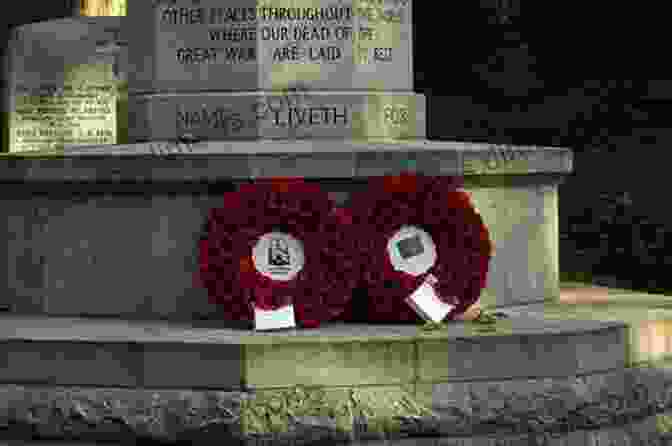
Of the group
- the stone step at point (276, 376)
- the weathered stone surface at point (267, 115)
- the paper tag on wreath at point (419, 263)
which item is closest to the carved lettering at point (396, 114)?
the weathered stone surface at point (267, 115)

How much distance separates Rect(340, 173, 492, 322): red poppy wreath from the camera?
8.02 meters

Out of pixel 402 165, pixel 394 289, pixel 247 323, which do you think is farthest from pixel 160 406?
pixel 402 165

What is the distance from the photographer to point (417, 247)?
806cm

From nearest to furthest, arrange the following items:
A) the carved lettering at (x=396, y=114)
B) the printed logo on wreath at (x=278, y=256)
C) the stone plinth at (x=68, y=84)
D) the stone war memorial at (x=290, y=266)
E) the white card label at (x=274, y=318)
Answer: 1. the stone war memorial at (x=290, y=266)
2. the white card label at (x=274, y=318)
3. the printed logo on wreath at (x=278, y=256)
4. the carved lettering at (x=396, y=114)
5. the stone plinth at (x=68, y=84)

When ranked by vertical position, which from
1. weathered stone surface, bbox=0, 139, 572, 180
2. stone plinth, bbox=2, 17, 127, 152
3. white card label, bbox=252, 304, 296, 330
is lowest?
white card label, bbox=252, 304, 296, 330

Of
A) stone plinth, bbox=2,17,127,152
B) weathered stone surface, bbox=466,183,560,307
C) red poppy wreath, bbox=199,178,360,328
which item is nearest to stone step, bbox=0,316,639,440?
red poppy wreath, bbox=199,178,360,328

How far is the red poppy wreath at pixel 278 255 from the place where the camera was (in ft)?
25.7

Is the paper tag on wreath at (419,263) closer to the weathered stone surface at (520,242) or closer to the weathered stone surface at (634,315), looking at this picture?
the weathered stone surface at (634,315)

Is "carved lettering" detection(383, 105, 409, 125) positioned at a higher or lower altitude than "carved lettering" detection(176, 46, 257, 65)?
lower

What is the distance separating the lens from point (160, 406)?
726 cm

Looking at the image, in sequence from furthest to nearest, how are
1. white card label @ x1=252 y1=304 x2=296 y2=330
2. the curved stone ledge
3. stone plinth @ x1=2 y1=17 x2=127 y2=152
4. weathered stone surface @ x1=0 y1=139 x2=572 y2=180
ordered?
stone plinth @ x1=2 y1=17 x2=127 y2=152 < weathered stone surface @ x1=0 y1=139 x2=572 y2=180 < white card label @ x1=252 y1=304 x2=296 y2=330 < the curved stone ledge

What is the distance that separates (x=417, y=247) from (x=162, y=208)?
57.4 inches

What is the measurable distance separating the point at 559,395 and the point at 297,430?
48.6 inches

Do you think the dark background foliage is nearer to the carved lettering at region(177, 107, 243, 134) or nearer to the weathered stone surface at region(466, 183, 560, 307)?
the weathered stone surface at region(466, 183, 560, 307)
